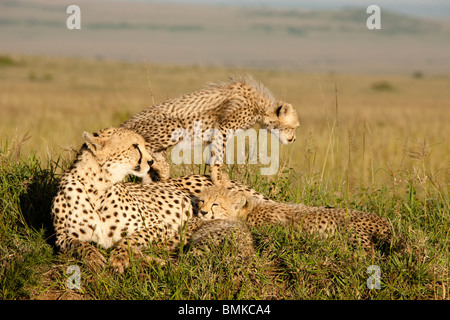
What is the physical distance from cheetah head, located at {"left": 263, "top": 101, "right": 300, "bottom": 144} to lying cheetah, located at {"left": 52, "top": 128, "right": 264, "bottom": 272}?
1.91 metres

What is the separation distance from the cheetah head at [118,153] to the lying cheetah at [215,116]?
41.4 inches

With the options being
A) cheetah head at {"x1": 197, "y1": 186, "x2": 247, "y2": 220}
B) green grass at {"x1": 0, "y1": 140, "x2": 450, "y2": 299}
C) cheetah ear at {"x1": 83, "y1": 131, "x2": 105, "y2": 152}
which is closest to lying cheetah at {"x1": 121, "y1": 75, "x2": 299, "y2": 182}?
cheetah head at {"x1": 197, "y1": 186, "x2": 247, "y2": 220}

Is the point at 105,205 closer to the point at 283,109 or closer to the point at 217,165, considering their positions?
the point at 217,165

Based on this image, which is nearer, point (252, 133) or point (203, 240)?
point (203, 240)

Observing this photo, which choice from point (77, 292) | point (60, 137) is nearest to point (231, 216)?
point (77, 292)

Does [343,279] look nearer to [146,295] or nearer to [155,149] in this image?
[146,295]

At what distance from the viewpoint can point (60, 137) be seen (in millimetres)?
9992

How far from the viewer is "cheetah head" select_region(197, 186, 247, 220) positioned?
4273mm

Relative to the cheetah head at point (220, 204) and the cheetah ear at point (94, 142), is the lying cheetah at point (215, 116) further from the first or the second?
the cheetah ear at point (94, 142)

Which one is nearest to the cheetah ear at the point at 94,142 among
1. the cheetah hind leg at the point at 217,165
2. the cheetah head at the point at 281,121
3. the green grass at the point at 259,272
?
the green grass at the point at 259,272

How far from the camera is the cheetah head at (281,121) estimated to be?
18.4 ft

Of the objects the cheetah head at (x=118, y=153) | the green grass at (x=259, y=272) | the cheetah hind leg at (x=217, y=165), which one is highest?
the cheetah head at (x=118, y=153)

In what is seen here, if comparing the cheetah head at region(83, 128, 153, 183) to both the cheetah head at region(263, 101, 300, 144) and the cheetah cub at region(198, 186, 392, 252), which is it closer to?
the cheetah cub at region(198, 186, 392, 252)
